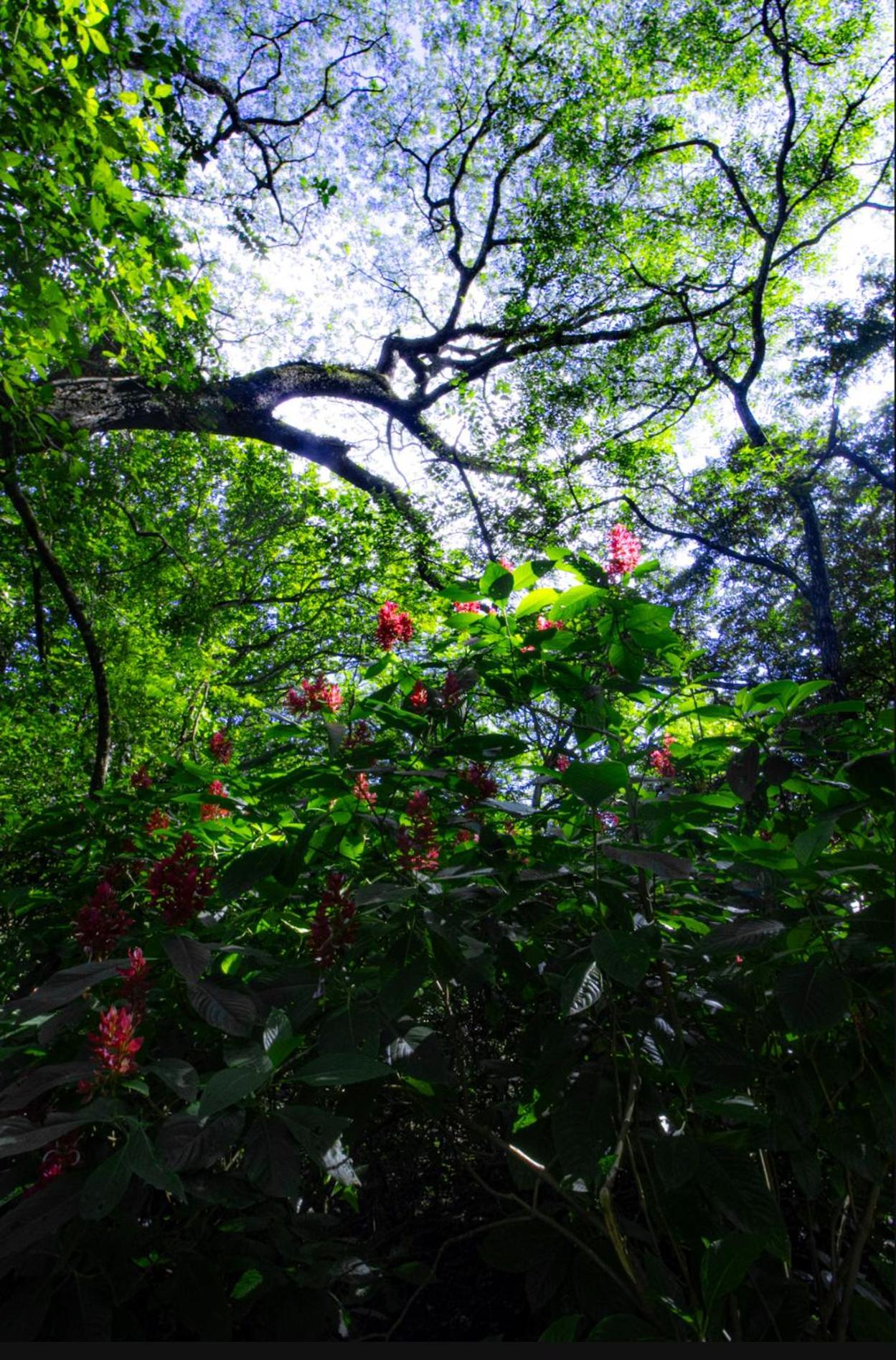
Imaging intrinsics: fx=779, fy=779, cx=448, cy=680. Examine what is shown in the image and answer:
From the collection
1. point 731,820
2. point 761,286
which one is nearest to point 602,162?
point 761,286

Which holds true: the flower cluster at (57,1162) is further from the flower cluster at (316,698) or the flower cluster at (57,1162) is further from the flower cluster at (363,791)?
the flower cluster at (316,698)

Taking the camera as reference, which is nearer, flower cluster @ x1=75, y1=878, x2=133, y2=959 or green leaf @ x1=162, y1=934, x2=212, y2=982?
green leaf @ x1=162, y1=934, x2=212, y2=982

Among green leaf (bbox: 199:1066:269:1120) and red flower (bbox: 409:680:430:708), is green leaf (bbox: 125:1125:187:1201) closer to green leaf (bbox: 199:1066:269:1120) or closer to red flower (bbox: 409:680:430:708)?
green leaf (bbox: 199:1066:269:1120)

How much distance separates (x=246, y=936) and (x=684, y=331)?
6.27 meters

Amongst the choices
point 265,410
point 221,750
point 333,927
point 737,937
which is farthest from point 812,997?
point 265,410

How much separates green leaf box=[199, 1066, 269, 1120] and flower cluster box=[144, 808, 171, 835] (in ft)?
1.93

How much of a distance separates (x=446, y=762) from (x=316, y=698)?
0.65 feet

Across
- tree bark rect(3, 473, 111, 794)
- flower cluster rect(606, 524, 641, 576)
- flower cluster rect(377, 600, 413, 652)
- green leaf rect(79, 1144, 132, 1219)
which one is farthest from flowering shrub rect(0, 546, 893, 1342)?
tree bark rect(3, 473, 111, 794)

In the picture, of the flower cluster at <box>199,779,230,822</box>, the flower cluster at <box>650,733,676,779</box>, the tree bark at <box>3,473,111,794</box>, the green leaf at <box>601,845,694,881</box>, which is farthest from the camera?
the tree bark at <box>3,473,111,794</box>

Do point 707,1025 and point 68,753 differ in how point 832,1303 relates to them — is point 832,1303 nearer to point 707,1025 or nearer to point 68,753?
point 707,1025

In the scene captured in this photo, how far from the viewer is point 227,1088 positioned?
1.63 feet

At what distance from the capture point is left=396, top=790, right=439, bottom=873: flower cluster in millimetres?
767

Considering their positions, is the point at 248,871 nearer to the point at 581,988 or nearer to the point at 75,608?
the point at 581,988

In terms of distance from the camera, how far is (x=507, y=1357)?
0.48 m
